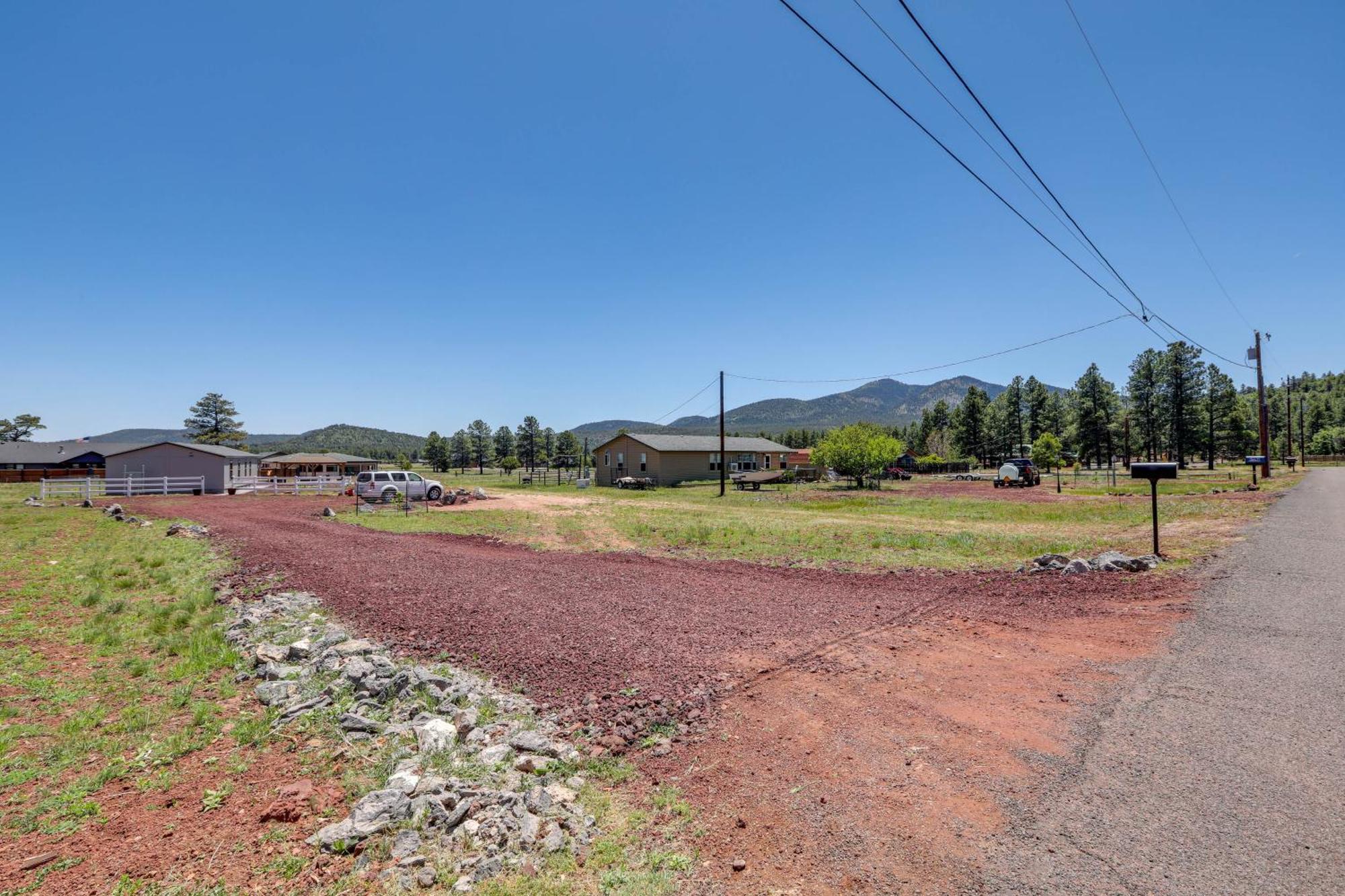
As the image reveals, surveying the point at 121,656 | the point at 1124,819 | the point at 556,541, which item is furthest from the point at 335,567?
the point at 1124,819

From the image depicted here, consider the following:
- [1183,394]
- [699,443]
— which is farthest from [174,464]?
[1183,394]

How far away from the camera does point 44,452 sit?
62.0 metres

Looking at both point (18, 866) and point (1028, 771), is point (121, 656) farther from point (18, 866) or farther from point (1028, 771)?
point (1028, 771)

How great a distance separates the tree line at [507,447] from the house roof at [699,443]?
119 feet

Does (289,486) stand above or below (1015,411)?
below

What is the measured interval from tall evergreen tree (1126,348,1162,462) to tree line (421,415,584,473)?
A: 7999 cm

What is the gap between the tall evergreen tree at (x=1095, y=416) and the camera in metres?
73.2

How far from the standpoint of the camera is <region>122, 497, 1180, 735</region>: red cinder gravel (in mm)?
6488

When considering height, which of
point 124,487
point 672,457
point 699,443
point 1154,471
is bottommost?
point 124,487

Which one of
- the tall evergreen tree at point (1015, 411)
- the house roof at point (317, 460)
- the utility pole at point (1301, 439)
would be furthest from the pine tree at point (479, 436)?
the utility pole at point (1301, 439)

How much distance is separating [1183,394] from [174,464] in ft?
330

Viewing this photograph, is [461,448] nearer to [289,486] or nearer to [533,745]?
[289,486]

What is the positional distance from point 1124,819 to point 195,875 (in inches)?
234

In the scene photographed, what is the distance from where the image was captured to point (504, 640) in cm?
775
